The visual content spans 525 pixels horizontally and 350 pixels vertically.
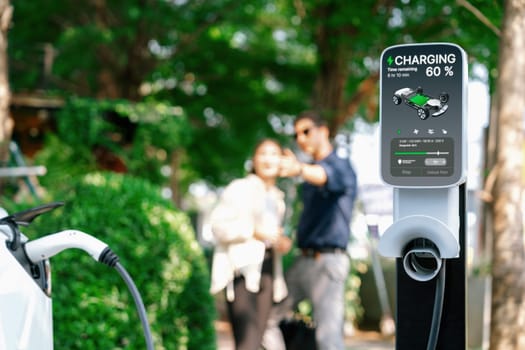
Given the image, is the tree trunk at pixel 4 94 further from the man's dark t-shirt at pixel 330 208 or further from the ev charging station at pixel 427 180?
the ev charging station at pixel 427 180

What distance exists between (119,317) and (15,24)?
923cm

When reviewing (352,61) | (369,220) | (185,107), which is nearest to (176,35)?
(185,107)

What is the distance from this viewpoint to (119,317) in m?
4.39

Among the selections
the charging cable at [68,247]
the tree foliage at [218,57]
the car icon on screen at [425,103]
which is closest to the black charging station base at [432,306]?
the car icon on screen at [425,103]

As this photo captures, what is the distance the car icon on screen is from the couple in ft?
5.34

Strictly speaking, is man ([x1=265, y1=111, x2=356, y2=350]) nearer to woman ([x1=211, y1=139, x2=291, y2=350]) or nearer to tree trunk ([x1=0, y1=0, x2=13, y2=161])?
woman ([x1=211, y1=139, x2=291, y2=350])

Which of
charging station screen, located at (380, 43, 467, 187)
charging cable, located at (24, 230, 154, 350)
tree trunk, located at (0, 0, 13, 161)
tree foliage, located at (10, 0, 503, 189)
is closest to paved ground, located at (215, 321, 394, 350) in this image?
tree trunk, located at (0, 0, 13, 161)

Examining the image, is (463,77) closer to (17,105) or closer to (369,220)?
(369,220)

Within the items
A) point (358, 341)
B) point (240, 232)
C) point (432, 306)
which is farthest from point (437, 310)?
point (358, 341)

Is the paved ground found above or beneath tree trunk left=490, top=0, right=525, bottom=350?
beneath

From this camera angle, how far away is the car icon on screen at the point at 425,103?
2.87 m

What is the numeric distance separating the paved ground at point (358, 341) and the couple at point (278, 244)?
3.56 m

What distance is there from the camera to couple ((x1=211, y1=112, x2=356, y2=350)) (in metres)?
4.68

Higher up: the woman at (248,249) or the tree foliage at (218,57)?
the tree foliage at (218,57)
